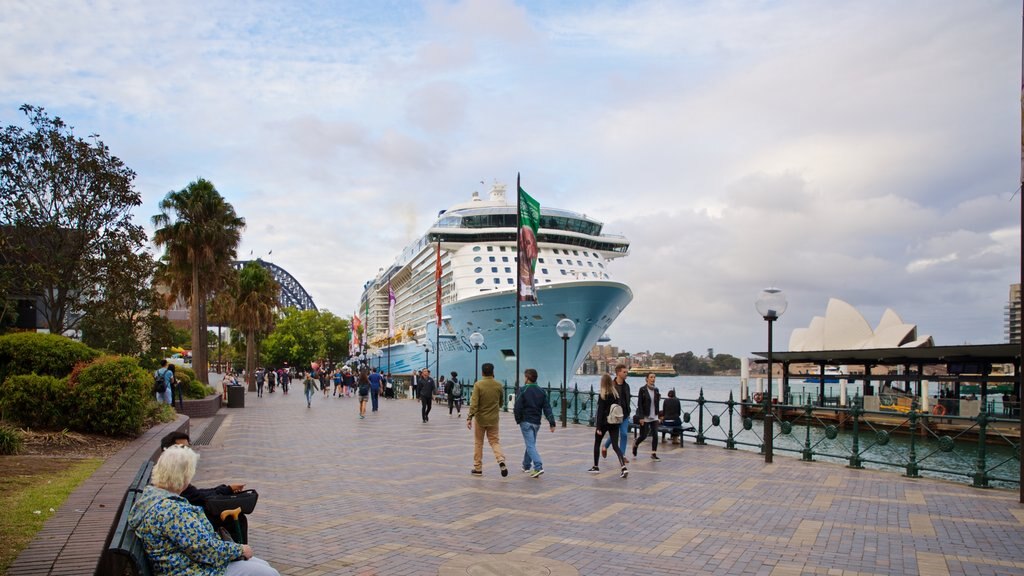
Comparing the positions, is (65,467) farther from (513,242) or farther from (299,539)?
(513,242)

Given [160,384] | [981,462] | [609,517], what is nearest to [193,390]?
[160,384]

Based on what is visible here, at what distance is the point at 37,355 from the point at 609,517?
10451 mm

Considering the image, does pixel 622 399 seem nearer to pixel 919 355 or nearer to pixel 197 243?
pixel 197 243

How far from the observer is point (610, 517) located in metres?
7.80

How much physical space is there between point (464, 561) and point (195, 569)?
2493 mm

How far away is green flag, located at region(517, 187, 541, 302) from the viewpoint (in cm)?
2056

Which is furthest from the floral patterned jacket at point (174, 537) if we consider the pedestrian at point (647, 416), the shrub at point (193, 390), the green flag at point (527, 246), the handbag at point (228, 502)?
the shrub at point (193, 390)

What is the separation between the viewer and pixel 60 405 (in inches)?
444

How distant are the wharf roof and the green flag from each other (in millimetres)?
15888

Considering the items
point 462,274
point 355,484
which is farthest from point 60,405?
point 462,274

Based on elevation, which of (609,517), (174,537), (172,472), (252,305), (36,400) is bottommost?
(609,517)

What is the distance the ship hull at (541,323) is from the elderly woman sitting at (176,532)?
3057cm

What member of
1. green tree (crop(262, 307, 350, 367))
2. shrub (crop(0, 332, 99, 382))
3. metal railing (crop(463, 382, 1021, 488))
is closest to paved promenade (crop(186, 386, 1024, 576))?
metal railing (crop(463, 382, 1021, 488))

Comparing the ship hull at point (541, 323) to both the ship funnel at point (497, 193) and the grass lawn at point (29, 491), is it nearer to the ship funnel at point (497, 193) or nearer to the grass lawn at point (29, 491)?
the ship funnel at point (497, 193)
